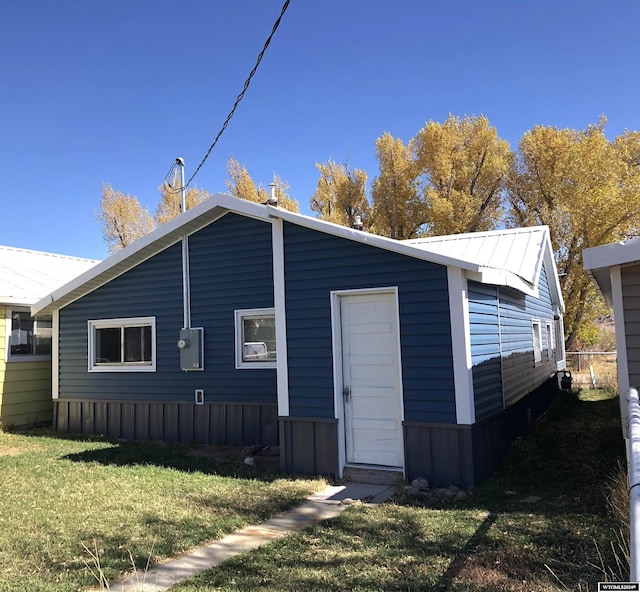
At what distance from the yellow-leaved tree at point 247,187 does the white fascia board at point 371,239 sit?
2092 centimetres

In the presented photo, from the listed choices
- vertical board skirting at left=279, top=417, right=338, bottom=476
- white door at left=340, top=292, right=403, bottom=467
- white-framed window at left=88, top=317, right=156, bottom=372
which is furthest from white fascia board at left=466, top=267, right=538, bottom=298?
white-framed window at left=88, top=317, right=156, bottom=372

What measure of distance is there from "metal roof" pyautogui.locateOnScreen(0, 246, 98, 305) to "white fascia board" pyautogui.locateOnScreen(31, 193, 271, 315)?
0.73m

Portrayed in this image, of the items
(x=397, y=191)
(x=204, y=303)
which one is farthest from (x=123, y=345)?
(x=397, y=191)

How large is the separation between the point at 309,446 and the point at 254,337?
8.57 ft

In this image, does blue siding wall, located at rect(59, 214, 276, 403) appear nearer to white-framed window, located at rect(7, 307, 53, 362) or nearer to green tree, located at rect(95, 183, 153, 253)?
white-framed window, located at rect(7, 307, 53, 362)

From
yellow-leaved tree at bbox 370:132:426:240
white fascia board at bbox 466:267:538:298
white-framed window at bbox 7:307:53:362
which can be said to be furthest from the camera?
yellow-leaved tree at bbox 370:132:426:240

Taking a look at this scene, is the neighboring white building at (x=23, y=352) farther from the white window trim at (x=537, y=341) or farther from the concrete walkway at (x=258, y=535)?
the white window trim at (x=537, y=341)

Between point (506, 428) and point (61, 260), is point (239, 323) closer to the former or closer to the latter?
point (506, 428)

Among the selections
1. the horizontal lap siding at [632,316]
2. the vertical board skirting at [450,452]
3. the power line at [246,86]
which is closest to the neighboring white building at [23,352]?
the power line at [246,86]

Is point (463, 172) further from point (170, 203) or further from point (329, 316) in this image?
point (329, 316)

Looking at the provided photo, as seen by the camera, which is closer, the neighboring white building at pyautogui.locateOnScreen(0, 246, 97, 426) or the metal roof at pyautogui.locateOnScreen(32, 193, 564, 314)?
the metal roof at pyautogui.locateOnScreen(32, 193, 564, 314)

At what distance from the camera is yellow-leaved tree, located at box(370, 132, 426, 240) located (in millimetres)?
25609

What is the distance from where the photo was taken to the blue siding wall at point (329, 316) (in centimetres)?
662

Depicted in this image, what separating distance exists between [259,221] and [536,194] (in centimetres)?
1767
